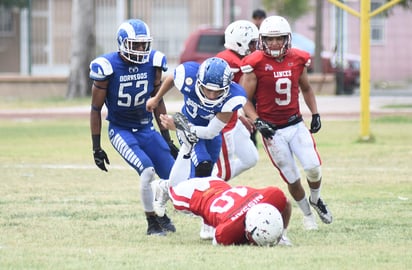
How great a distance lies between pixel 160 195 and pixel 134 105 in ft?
2.75

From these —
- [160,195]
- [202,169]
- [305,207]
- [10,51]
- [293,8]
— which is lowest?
[305,207]

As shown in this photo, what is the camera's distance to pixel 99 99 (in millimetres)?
10469

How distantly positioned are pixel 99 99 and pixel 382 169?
6179 mm

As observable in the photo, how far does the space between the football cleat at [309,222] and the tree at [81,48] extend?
76.3 ft

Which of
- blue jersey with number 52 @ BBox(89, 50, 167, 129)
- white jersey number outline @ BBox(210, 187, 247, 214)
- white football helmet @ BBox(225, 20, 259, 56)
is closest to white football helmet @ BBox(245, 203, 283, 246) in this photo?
white jersey number outline @ BBox(210, 187, 247, 214)

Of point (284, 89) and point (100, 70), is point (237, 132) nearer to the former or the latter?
point (284, 89)

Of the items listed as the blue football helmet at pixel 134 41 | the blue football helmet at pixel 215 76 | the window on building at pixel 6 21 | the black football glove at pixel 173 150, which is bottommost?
the black football glove at pixel 173 150

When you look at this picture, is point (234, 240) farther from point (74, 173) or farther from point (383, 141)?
point (383, 141)

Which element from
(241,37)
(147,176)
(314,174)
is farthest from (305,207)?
(241,37)

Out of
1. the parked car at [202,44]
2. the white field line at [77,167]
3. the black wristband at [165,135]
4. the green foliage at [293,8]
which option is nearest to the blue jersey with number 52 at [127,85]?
the black wristband at [165,135]

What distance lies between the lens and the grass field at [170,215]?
28.0 feet

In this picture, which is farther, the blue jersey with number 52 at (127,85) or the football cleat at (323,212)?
the football cleat at (323,212)

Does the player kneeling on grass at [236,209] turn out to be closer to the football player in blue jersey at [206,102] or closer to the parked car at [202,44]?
the football player in blue jersey at [206,102]

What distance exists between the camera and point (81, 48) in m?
34.2
